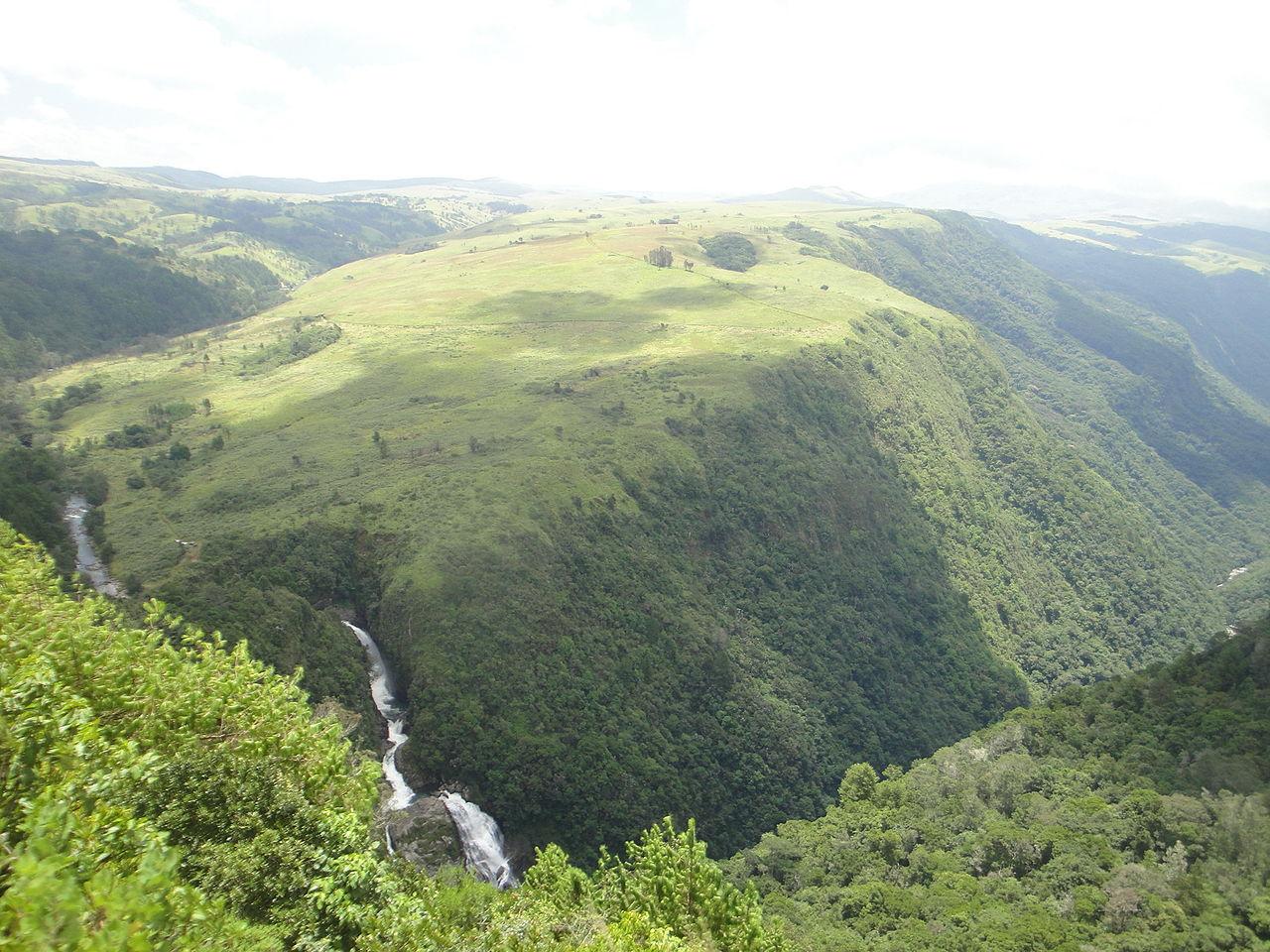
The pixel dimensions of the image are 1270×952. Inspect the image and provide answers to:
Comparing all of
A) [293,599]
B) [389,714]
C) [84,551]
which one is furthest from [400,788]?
[84,551]

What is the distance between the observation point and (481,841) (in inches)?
2810

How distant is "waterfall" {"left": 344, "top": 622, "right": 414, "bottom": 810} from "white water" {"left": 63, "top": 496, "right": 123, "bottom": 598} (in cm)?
2603

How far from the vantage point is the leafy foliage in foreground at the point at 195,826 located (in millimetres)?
12570

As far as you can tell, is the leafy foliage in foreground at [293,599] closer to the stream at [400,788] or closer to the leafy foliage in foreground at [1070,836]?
the stream at [400,788]

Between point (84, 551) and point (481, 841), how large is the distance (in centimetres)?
6419

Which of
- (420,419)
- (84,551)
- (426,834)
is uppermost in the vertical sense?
(84,551)

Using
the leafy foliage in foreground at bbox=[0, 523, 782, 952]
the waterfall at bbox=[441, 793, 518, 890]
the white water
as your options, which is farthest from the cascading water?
the leafy foliage in foreground at bbox=[0, 523, 782, 952]

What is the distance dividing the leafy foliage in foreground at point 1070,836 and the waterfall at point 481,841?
23.1m

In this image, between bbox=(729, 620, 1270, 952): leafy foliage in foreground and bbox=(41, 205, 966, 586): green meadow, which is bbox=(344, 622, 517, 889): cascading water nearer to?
bbox=(729, 620, 1270, 952): leafy foliage in foreground

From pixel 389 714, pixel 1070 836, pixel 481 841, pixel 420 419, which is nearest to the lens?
pixel 1070 836

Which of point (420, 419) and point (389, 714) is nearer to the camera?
point (389, 714)

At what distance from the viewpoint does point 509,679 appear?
86.4 metres

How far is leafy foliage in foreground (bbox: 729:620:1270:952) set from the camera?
168 feet

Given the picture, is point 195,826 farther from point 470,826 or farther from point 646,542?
point 646,542
